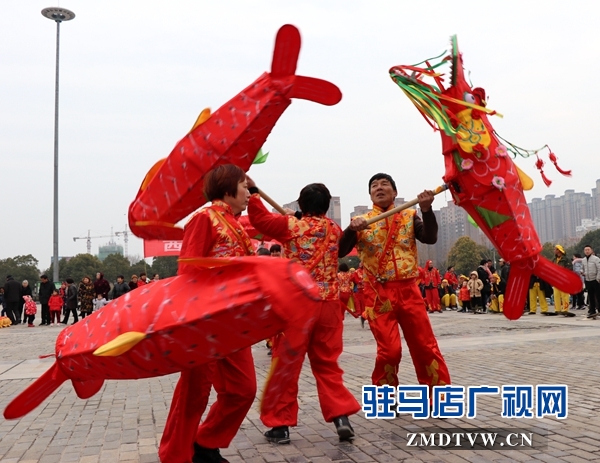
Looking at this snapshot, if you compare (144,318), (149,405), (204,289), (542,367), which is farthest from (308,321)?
(542,367)

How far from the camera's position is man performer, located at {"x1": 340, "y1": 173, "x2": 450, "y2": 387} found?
4.45 m

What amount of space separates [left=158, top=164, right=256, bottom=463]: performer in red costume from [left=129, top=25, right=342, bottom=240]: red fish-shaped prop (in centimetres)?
22

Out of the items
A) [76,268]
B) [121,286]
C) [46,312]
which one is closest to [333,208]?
[121,286]

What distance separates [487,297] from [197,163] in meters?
16.6

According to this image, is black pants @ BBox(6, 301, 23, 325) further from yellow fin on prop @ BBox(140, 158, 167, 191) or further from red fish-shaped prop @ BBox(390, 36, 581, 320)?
red fish-shaped prop @ BBox(390, 36, 581, 320)

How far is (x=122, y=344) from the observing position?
2.76m

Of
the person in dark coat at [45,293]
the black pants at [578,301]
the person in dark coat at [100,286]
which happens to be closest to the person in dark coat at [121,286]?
the person in dark coat at [100,286]

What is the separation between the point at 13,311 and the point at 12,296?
3.06 ft

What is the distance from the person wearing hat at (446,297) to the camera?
74.0ft

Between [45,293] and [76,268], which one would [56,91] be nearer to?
[45,293]

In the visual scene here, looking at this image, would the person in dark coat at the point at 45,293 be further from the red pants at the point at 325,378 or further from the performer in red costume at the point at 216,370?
the performer in red costume at the point at 216,370

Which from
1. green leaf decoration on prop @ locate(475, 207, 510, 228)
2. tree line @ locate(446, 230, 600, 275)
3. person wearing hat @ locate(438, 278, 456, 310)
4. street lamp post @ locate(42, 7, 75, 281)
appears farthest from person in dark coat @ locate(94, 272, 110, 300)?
tree line @ locate(446, 230, 600, 275)

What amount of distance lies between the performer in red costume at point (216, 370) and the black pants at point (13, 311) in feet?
61.9

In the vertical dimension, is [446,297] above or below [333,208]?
below
